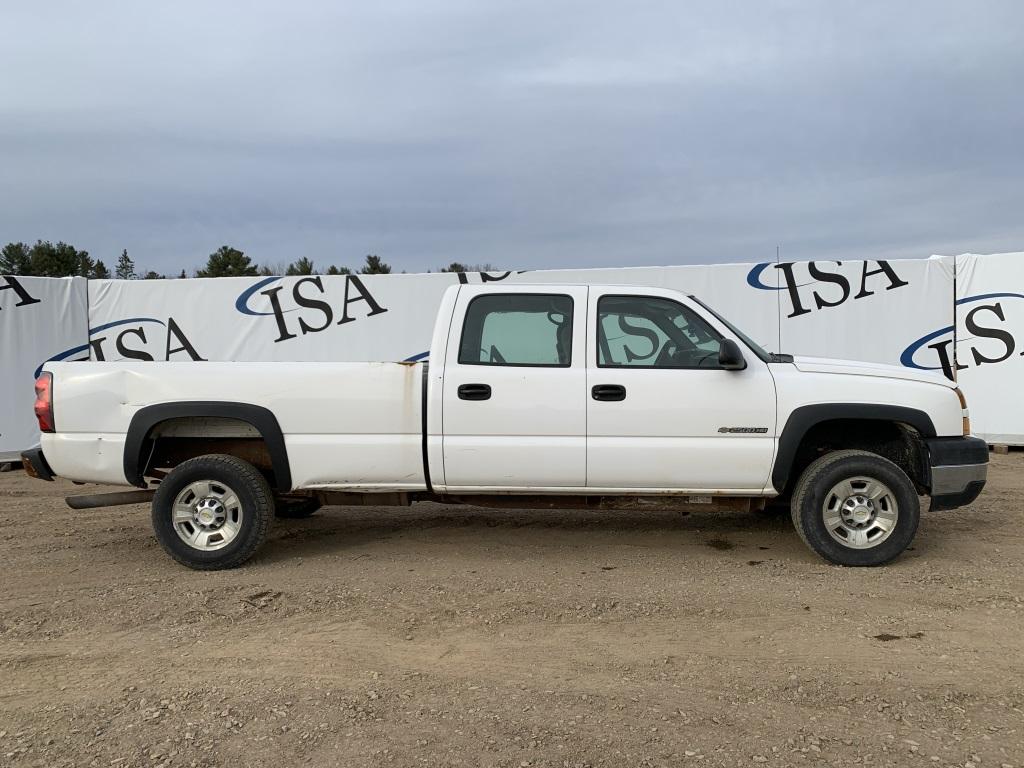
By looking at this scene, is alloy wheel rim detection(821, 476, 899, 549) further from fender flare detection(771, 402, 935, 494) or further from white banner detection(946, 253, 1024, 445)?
white banner detection(946, 253, 1024, 445)

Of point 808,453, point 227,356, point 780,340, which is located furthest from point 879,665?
point 227,356

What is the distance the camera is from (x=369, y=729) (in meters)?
3.05

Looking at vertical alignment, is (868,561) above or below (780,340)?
below

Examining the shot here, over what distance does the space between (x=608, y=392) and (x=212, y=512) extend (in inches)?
109

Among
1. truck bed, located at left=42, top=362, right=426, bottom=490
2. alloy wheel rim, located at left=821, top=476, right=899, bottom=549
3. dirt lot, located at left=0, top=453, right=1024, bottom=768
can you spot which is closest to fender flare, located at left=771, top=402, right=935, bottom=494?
alloy wheel rim, located at left=821, top=476, right=899, bottom=549

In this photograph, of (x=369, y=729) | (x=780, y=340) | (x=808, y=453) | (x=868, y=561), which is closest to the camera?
(x=369, y=729)

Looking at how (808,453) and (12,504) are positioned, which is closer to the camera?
(808,453)

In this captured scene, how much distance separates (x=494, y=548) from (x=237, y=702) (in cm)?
268

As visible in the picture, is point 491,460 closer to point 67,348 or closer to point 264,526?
point 264,526

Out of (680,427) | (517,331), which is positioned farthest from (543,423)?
(680,427)

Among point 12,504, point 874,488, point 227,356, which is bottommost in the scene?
point 12,504

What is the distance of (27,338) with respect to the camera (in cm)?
1096

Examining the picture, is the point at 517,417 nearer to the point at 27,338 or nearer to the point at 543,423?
the point at 543,423

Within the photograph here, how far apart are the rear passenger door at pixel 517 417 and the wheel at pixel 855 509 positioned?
148 cm
